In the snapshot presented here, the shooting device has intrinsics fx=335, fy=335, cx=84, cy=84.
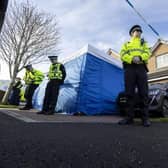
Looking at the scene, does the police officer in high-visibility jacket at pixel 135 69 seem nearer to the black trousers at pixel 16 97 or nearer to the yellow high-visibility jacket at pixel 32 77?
the yellow high-visibility jacket at pixel 32 77

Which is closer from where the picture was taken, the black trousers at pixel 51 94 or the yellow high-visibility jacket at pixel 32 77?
the black trousers at pixel 51 94

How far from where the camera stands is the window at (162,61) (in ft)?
106

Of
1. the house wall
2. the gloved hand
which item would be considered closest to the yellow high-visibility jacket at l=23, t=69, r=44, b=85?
the gloved hand

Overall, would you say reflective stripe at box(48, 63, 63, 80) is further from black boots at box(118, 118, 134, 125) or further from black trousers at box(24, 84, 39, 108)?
black boots at box(118, 118, 134, 125)

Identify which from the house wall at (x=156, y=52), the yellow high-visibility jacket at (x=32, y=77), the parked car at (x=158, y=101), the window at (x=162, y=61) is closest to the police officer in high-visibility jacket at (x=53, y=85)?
the parked car at (x=158, y=101)

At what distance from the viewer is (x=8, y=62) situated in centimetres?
2123

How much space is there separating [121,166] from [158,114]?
5.72 meters

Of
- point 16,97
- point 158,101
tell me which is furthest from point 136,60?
point 16,97

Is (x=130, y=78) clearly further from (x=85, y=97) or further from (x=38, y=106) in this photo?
(x=38, y=106)

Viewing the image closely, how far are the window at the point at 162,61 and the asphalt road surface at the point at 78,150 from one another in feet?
95.9

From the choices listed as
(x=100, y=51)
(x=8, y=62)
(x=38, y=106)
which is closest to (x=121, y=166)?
(x=100, y=51)

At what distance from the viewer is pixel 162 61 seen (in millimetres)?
32969

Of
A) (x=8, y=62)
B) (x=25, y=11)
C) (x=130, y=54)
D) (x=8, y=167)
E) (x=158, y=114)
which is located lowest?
(x=8, y=167)

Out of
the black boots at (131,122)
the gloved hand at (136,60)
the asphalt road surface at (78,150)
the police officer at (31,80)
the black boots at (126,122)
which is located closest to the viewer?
the asphalt road surface at (78,150)
